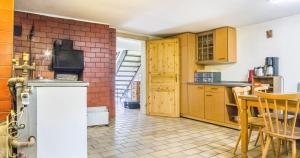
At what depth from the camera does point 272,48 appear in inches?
163

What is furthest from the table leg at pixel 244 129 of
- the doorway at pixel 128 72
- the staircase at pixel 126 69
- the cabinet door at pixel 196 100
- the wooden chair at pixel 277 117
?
the staircase at pixel 126 69

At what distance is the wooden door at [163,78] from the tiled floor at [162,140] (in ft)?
2.47

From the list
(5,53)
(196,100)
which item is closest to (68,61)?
(5,53)

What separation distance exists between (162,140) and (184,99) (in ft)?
6.60

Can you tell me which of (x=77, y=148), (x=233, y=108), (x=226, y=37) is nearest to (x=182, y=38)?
(x=226, y=37)

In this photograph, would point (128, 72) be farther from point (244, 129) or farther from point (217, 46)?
point (244, 129)

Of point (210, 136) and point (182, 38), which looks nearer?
point (210, 136)

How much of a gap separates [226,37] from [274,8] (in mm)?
1166

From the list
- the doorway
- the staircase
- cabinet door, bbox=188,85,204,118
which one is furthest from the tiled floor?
the staircase

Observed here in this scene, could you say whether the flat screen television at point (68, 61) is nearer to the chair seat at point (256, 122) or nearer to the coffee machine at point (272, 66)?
the chair seat at point (256, 122)

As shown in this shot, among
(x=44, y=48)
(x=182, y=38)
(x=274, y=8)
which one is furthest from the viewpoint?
(x=182, y=38)

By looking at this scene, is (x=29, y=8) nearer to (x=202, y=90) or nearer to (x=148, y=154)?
(x=148, y=154)

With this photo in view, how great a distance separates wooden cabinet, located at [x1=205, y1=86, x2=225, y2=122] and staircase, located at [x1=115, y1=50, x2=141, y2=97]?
4.30 m

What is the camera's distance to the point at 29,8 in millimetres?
3568
